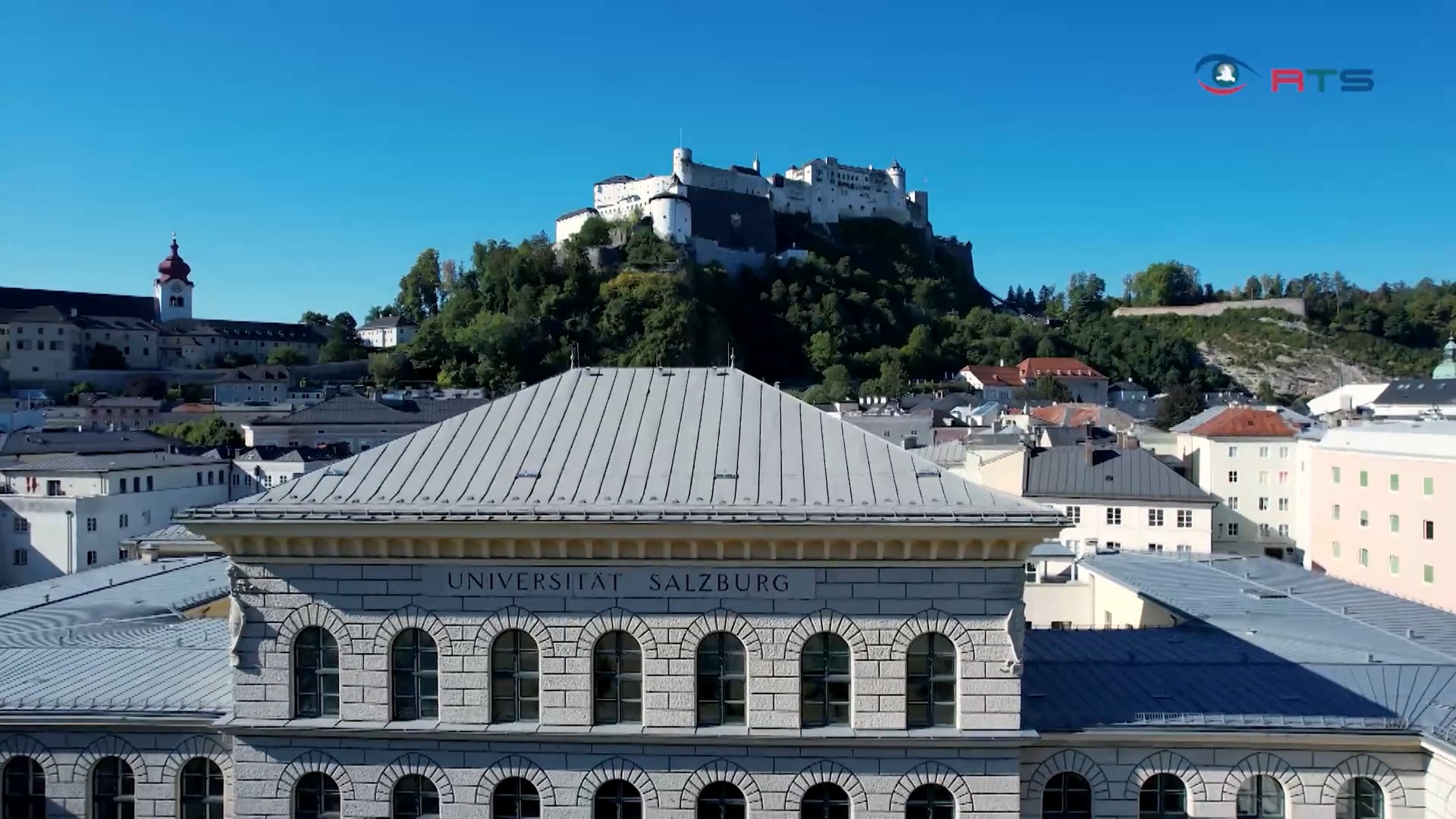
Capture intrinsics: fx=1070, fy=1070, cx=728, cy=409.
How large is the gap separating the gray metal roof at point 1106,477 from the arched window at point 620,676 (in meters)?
34.3

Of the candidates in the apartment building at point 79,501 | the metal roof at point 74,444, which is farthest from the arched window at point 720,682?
the metal roof at point 74,444

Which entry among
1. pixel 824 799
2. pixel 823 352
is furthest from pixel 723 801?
pixel 823 352

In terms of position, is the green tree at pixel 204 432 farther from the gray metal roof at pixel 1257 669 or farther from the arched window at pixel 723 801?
the gray metal roof at pixel 1257 669

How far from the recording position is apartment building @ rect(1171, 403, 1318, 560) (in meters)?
52.1

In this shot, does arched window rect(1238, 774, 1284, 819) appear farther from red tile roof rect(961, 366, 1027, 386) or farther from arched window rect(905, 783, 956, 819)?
red tile roof rect(961, 366, 1027, 386)

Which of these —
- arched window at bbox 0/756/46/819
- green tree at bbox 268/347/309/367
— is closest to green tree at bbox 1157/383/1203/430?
arched window at bbox 0/756/46/819

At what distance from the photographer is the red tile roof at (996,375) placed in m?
119

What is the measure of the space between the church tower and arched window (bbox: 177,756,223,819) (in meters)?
121

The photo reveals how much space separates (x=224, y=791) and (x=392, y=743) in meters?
2.66

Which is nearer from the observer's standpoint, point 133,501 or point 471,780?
point 471,780

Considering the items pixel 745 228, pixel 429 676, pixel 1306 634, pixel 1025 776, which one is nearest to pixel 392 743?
pixel 429 676

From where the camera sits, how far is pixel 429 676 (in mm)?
13602

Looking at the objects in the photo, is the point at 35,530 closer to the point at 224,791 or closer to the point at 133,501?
the point at 133,501

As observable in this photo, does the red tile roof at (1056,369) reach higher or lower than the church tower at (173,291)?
lower
